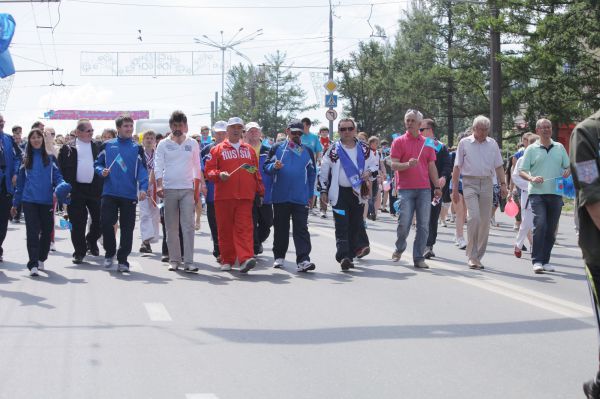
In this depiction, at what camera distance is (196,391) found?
5957mm

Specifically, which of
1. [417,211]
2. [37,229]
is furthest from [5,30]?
[417,211]

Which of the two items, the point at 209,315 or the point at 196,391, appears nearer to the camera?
the point at 196,391

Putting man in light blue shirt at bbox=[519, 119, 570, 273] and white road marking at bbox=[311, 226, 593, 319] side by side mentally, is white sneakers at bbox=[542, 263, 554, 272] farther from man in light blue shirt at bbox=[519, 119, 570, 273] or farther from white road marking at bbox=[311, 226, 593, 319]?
white road marking at bbox=[311, 226, 593, 319]

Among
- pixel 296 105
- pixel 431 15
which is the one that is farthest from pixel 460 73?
pixel 296 105

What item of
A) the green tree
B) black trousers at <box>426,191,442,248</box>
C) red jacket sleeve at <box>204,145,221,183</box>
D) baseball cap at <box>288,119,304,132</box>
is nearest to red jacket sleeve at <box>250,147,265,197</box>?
red jacket sleeve at <box>204,145,221,183</box>

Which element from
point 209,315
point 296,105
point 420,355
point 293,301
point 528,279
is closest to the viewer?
point 420,355

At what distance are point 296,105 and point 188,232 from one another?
223ft

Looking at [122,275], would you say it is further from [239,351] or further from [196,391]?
[196,391]

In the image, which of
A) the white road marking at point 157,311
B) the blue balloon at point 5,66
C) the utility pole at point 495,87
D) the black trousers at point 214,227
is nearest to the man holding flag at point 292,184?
the black trousers at point 214,227

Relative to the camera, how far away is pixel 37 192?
39.9 feet

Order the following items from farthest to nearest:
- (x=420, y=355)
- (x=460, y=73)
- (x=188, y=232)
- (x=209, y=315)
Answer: (x=460, y=73), (x=188, y=232), (x=209, y=315), (x=420, y=355)

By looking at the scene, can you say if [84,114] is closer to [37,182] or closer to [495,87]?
[495,87]

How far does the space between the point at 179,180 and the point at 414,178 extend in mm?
3009

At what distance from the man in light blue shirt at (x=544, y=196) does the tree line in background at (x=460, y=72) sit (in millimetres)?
14183
